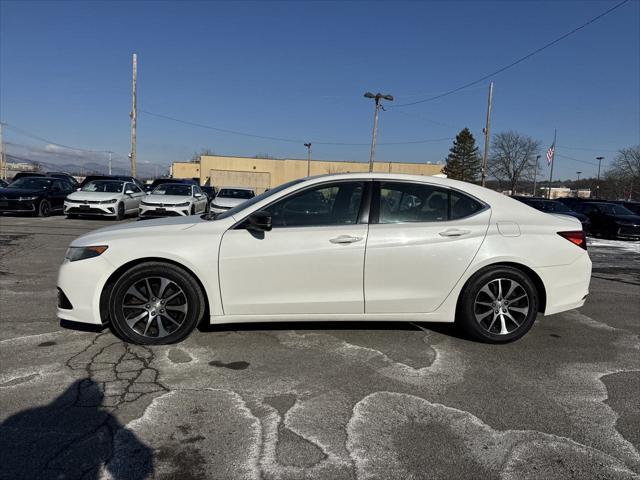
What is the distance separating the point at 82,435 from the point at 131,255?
1679 mm

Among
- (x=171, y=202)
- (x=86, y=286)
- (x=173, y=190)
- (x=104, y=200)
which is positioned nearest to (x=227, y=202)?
(x=171, y=202)

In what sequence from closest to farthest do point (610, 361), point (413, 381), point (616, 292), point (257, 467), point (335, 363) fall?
point (257, 467) < point (413, 381) < point (335, 363) < point (610, 361) < point (616, 292)

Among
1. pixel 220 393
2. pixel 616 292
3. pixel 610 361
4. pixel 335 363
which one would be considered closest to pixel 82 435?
pixel 220 393

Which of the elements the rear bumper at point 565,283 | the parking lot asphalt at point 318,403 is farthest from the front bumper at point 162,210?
the rear bumper at point 565,283

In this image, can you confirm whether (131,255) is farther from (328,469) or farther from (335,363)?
(328,469)

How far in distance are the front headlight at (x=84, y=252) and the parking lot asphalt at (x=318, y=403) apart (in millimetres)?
777

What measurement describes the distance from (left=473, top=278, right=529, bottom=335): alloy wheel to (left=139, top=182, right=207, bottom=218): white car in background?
41.6 feet

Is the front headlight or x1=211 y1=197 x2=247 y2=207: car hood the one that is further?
x1=211 y1=197 x2=247 y2=207: car hood

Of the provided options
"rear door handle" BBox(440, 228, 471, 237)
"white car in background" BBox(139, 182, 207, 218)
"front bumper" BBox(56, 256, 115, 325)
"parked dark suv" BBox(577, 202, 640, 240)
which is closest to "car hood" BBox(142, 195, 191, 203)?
"white car in background" BBox(139, 182, 207, 218)

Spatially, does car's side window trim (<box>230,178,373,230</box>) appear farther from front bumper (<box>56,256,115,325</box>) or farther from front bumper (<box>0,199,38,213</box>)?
front bumper (<box>0,199,38,213</box>)

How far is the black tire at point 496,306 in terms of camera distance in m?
4.38

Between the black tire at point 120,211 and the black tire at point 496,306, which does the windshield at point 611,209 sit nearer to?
the black tire at point 496,306

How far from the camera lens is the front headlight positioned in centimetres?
410

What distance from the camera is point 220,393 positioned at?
10.9ft
